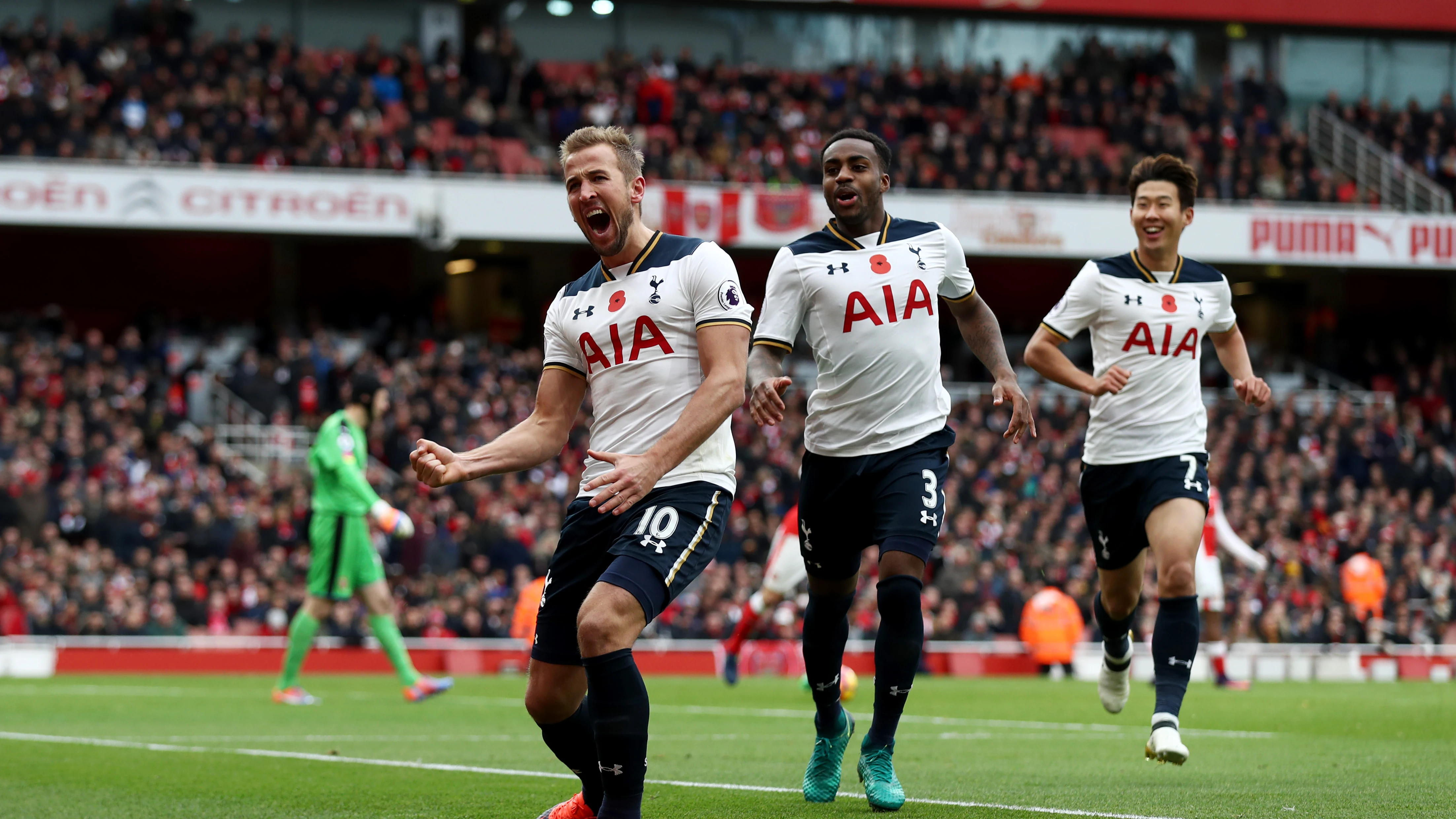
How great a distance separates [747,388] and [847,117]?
28.1 m

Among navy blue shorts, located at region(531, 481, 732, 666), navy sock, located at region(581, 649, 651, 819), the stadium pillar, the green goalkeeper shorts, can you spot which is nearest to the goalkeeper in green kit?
the green goalkeeper shorts

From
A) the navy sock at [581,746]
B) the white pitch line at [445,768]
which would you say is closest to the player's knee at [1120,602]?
the white pitch line at [445,768]

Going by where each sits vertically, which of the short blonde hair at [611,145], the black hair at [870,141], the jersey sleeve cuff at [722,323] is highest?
the black hair at [870,141]

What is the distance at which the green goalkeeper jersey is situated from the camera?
13.5m

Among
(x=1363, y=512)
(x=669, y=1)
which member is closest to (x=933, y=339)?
(x=1363, y=512)

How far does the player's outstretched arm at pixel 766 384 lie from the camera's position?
6.33 metres

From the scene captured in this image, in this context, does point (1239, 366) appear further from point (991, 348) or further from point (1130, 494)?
point (991, 348)

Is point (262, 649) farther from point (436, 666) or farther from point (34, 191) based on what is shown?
point (34, 191)

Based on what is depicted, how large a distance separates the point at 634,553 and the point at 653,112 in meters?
28.9

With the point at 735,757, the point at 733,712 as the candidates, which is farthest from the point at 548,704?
the point at 733,712

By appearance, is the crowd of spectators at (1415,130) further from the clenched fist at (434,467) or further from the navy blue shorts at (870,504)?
the clenched fist at (434,467)

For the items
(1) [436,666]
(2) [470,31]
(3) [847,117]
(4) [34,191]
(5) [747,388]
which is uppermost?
(2) [470,31]

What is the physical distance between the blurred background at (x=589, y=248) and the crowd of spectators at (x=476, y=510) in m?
0.07

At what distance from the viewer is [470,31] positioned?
1501 inches
